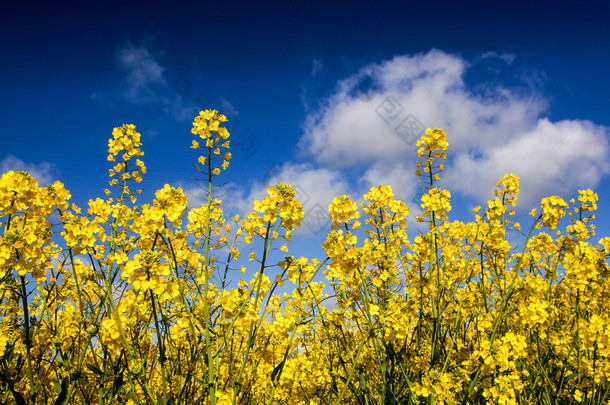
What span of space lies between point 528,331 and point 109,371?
5.08 meters

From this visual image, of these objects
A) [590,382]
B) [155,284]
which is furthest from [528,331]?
[155,284]

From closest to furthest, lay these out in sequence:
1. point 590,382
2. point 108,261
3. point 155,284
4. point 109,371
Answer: point 155,284 < point 108,261 < point 109,371 < point 590,382

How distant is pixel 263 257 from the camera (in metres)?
2.46

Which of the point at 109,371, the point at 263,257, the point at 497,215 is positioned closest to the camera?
the point at 263,257

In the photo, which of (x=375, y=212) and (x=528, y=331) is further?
(x=528, y=331)

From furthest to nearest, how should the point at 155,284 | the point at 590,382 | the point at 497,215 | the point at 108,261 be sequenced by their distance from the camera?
the point at 497,215 < the point at 590,382 < the point at 108,261 < the point at 155,284

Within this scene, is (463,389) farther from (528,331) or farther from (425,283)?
(528,331)

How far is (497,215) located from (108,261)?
410cm

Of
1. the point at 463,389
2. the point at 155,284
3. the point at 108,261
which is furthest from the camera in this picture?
the point at 463,389

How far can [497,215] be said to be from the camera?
4.13m

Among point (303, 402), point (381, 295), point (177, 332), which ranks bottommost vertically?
point (303, 402)

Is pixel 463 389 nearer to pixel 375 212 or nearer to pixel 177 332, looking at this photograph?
pixel 375 212

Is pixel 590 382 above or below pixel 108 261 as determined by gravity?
below

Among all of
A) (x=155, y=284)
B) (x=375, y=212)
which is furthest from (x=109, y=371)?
(x=375, y=212)
